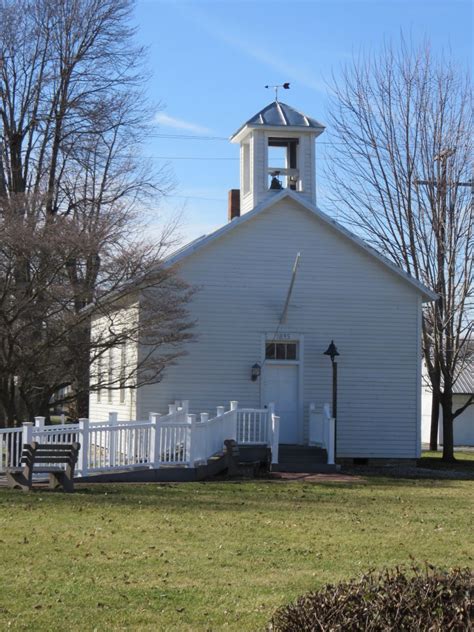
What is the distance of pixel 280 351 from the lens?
2661 cm

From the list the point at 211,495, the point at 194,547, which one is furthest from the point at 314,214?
the point at 194,547

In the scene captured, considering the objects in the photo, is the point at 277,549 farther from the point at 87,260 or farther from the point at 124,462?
the point at 87,260

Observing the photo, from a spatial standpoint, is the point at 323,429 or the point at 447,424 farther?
the point at 447,424

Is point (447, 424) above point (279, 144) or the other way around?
the other way around

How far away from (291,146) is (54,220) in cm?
1048

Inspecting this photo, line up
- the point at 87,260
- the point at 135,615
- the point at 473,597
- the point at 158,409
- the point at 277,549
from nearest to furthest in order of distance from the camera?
the point at 473,597
the point at 135,615
the point at 277,549
the point at 87,260
the point at 158,409

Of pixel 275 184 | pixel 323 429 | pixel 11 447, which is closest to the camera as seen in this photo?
pixel 11 447

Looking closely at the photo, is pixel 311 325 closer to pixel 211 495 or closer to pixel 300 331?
pixel 300 331

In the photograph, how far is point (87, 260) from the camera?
68.7ft

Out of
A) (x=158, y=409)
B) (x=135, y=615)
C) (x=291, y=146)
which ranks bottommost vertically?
(x=135, y=615)

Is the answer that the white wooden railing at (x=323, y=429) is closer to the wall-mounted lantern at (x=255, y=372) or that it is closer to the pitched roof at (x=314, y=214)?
the wall-mounted lantern at (x=255, y=372)

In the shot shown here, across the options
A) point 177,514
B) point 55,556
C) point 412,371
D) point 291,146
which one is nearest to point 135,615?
point 55,556

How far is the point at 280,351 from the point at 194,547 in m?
15.0

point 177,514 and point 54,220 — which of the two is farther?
point 54,220
